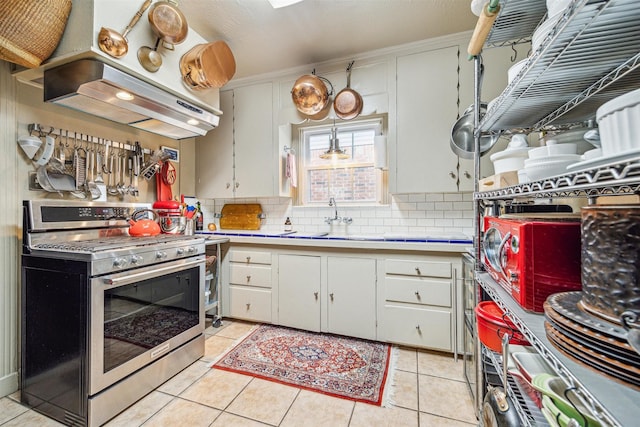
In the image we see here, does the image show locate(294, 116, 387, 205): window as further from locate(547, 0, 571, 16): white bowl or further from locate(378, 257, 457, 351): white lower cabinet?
locate(547, 0, 571, 16): white bowl

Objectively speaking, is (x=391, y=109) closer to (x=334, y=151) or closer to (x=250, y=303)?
(x=334, y=151)

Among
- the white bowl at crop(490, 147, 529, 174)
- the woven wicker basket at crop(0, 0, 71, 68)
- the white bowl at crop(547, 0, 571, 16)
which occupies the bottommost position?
the white bowl at crop(490, 147, 529, 174)

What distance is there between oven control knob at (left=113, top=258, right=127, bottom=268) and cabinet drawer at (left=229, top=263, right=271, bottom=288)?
124 centimetres

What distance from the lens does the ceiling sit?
79.2 inches

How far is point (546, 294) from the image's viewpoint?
0.82 metres

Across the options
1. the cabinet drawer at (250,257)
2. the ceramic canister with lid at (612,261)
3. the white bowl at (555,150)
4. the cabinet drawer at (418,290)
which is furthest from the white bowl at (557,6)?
the cabinet drawer at (250,257)

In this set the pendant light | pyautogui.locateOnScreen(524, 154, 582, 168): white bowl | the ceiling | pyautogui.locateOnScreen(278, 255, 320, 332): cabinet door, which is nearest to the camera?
pyautogui.locateOnScreen(524, 154, 582, 168): white bowl

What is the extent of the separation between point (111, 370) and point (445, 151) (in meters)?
2.72

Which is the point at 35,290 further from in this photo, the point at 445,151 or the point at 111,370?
the point at 445,151

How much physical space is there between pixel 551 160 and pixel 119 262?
75.9 inches

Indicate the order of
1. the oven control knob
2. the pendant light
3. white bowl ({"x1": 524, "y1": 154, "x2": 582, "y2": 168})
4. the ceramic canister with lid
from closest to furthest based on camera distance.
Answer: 1. the ceramic canister with lid
2. white bowl ({"x1": 524, "y1": 154, "x2": 582, "y2": 168})
3. the oven control knob
4. the pendant light

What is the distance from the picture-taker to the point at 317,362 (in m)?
2.04

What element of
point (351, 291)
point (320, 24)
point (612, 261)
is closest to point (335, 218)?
point (351, 291)

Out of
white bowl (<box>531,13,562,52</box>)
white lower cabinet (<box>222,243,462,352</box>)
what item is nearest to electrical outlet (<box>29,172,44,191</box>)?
white lower cabinet (<box>222,243,462,352</box>)
